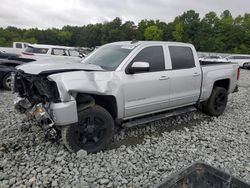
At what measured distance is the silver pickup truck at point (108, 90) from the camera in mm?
3562

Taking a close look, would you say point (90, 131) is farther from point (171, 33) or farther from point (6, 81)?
point (171, 33)

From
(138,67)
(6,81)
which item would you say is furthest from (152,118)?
(6,81)

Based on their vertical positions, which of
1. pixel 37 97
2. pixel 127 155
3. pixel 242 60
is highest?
pixel 242 60

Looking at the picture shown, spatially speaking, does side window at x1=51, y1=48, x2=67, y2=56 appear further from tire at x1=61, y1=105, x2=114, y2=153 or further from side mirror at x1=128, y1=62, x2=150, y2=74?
tire at x1=61, y1=105, x2=114, y2=153

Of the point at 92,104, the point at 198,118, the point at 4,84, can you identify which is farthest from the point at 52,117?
the point at 4,84

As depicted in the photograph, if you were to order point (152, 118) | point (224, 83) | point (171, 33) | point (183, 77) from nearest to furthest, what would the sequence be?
point (152, 118) → point (183, 77) → point (224, 83) → point (171, 33)

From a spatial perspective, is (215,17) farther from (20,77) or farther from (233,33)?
(20,77)

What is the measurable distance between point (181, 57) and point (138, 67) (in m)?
1.52

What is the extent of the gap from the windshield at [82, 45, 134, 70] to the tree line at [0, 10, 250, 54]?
2098 inches

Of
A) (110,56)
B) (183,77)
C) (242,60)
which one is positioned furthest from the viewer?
(242,60)

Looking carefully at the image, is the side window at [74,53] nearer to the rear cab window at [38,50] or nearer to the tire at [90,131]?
the rear cab window at [38,50]

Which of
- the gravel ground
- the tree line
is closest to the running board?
the gravel ground

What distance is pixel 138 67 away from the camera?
13.3 ft

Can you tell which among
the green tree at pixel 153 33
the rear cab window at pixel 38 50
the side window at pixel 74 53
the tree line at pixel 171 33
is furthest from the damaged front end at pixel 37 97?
the green tree at pixel 153 33
